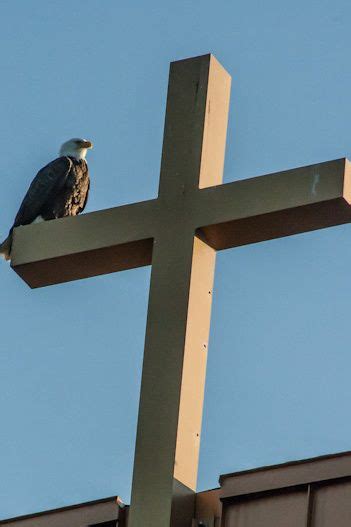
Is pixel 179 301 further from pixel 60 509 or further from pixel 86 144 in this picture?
pixel 86 144

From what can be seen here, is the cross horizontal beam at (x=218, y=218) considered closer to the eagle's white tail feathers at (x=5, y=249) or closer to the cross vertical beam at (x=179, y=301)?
the cross vertical beam at (x=179, y=301)

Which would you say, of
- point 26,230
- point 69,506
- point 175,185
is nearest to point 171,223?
point 175,185

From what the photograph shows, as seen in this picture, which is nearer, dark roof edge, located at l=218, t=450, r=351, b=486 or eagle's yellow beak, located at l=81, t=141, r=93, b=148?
dark roof edge, located at l=218, t=450, r=351, b=486

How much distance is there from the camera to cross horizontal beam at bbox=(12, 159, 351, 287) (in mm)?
4441

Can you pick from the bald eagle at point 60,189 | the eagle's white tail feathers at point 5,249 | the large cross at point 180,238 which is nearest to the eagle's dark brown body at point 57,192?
the bald eagle at point 60,189

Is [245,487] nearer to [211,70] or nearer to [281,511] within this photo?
[281,511]

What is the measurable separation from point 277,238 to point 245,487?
100cm

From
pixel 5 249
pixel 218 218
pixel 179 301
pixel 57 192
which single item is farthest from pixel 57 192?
pixel 179 301

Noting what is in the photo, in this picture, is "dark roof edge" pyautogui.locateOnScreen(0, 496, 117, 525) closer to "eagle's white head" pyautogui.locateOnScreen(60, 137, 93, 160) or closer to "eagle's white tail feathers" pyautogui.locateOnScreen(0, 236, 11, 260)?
"eagle's white tail feathers" pyautogui.locateOnScreen(0, 236, 11, 260)

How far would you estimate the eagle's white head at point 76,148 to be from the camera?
383 inches

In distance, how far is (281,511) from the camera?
382cm

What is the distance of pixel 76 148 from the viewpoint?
977 centimetres

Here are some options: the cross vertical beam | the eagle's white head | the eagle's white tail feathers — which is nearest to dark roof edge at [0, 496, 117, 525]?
the cross vertical beam

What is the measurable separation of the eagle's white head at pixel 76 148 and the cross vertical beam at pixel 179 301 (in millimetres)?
4824
